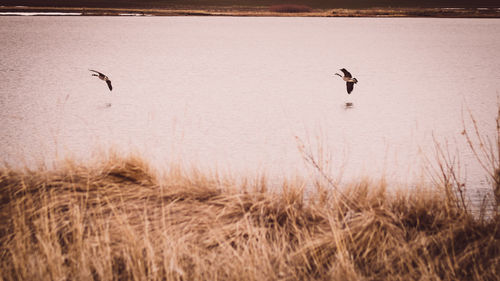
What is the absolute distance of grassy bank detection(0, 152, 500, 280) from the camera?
312cm

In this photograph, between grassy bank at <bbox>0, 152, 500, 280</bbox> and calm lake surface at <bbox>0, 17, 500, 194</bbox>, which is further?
calm lake surface at <bbox>0, 17, 500, 194</bbox>

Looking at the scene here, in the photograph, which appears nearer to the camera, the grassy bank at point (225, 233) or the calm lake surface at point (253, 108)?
the grassy bank at point (225, 233)

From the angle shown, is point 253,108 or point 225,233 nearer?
point 225,233

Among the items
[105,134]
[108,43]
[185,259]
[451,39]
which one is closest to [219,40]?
[108,43]

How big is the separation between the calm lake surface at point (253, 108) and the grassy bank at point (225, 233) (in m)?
0.52

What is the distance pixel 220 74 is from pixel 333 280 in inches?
433

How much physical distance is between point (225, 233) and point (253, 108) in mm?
5783

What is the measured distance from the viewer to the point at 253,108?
363 inches

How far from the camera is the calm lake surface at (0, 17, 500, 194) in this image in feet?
19.7

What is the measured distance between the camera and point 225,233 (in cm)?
356

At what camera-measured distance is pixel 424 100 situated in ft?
32.7

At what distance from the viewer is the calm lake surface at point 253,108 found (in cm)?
600

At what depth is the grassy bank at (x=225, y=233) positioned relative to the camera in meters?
3.12

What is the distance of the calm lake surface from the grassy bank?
52 centimetres
